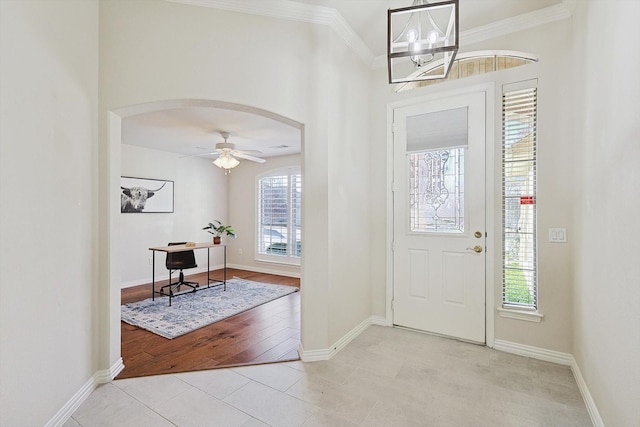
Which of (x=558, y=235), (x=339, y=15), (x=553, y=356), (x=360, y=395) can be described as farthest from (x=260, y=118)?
(x=553, y=356)

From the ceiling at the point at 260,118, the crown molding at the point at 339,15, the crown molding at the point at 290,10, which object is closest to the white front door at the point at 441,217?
the crown molding at the point at 339,15

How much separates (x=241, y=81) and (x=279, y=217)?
4.73 metres

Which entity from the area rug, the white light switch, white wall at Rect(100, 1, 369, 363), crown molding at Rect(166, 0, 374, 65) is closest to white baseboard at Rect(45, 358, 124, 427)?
white wall at Rect(100, 1, 369, 363)

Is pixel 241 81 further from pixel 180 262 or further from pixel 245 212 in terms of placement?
pixel 245 212

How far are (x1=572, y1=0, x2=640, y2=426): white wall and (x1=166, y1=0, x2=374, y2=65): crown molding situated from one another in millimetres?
1947

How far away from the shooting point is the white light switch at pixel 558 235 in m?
2.60

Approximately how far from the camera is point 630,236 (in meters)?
1.42

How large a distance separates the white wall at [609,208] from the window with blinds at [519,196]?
35 cm

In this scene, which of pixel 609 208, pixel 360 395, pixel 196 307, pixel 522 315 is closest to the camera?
pixel 609 208

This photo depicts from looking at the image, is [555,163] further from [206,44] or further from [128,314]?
[128,314]

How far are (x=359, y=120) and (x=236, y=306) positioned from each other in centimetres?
320

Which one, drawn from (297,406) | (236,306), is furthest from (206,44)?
(236,306)

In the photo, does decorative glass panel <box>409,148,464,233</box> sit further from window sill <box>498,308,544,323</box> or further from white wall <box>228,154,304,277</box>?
white wall <box>228,154,304,277</box>

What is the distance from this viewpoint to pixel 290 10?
8.77 ft
